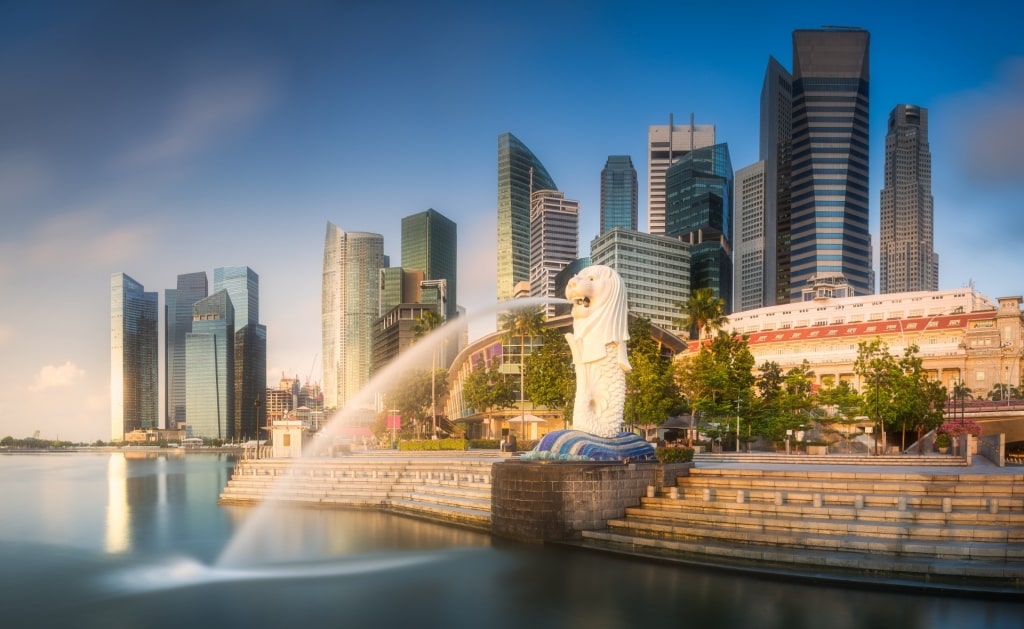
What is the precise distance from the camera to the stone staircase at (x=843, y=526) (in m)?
16.5

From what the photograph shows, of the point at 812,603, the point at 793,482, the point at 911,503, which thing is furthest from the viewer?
the point at 793,482

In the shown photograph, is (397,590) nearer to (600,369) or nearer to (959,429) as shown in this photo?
(600,369)

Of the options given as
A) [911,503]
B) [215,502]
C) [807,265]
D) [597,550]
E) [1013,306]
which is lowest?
[215,502]

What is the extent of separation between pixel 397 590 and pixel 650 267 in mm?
154157

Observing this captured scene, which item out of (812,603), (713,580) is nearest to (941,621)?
(812,603)

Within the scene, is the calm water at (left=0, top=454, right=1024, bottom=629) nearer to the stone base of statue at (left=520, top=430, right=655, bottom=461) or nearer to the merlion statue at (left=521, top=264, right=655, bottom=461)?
the stone base of statue at (left=520, top=430, right=655, bottom=461)

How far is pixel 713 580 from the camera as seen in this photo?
16797 mm

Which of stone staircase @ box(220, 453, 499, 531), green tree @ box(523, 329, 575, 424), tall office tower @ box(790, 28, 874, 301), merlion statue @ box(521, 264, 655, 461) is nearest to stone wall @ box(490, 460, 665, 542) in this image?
merlion statue @ box(521, 264, 655, 461)

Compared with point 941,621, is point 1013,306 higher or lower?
higher

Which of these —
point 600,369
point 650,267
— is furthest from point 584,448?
point 650,267

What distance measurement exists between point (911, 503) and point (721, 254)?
609ft

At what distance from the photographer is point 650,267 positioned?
545 feet

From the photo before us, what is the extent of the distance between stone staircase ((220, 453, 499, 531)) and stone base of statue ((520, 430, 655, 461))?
4.22 meters

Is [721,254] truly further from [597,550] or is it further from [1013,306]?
[597,550]
